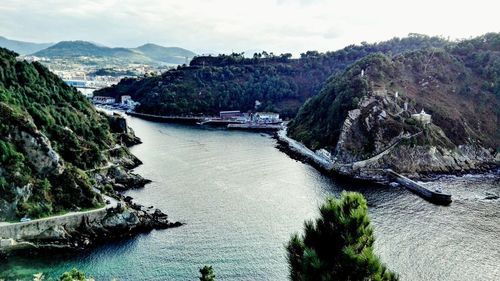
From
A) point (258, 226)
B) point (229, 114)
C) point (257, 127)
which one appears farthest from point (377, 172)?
point (229, 114)

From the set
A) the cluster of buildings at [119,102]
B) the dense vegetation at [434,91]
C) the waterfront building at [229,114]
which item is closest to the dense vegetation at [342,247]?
the dense vegetation at [434,91]

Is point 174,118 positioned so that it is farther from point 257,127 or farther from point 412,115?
point 412,115

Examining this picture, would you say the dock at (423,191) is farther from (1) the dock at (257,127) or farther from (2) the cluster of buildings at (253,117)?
(2) the cluster of buildings at (253,117)

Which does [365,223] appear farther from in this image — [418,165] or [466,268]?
[418,165]

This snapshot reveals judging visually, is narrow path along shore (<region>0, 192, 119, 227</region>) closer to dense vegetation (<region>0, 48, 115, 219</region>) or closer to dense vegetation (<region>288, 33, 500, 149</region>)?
dense vegetation (<region>0, 48, 115, 219</region>)

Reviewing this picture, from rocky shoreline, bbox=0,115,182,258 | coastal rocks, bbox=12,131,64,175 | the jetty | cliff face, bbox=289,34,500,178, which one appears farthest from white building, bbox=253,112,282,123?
coastal rocks, bbox=12,131,64,175

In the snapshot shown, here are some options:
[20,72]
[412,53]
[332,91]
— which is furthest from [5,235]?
[412,53]
